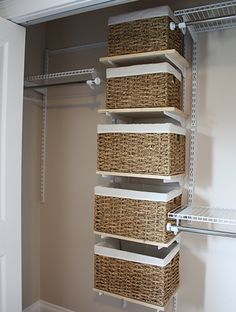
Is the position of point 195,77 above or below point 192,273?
above

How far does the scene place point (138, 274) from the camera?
155 cm

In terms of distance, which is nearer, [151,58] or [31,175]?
[151,58]

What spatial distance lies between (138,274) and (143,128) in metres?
0.77

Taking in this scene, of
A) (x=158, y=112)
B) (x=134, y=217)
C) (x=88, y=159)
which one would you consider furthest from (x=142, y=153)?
(x=88, y=159)

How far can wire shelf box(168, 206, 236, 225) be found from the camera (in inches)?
54.3

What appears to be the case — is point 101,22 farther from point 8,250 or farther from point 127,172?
point 8,250

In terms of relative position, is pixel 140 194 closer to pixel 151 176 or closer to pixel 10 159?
pixel 151 176

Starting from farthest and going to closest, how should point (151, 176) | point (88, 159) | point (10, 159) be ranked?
1. point (88, 159)
2. point (151, 176)
3. point (10, 159)

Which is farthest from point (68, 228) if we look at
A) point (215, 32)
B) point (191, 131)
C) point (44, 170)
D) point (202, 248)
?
point (215, 32)

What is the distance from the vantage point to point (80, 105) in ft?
7.09

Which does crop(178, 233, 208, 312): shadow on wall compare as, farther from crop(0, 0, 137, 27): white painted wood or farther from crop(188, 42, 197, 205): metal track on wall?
crop(0, 0, 137, 27): white painted wood

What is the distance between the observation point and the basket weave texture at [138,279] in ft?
4.92

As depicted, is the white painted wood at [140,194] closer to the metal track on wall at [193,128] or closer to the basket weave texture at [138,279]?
the metal track on wall at [193,128]

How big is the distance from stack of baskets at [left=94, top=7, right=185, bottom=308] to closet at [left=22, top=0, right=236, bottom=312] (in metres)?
0.11
